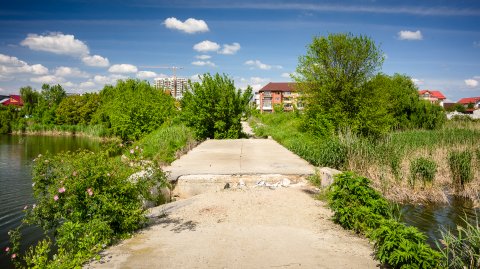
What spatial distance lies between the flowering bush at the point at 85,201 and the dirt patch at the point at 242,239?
0.27 m

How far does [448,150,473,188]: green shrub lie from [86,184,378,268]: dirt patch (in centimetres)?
575

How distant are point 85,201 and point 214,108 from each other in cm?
1432

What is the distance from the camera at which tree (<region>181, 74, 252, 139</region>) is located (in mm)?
18469

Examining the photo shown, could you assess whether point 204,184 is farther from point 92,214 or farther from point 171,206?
point 92,214

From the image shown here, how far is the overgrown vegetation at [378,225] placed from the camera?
3188mm

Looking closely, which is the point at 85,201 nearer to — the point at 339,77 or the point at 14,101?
the point at 339,77

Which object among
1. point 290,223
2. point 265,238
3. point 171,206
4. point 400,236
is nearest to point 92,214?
point 171,206

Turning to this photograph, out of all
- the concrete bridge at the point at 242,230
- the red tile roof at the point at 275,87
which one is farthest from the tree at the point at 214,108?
the red tile roof at the point at 275,87

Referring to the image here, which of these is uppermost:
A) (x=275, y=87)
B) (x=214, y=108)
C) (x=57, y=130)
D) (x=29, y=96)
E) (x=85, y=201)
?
(x=275, y=87)

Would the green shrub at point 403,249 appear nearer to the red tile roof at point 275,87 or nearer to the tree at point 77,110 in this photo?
the tree at point 77,110

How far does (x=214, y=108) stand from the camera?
1845 centimetres

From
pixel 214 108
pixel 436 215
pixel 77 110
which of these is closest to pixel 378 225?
pixel 436 215

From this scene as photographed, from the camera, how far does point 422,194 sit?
8586 millimetres

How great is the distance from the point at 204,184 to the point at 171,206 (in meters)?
1.24
